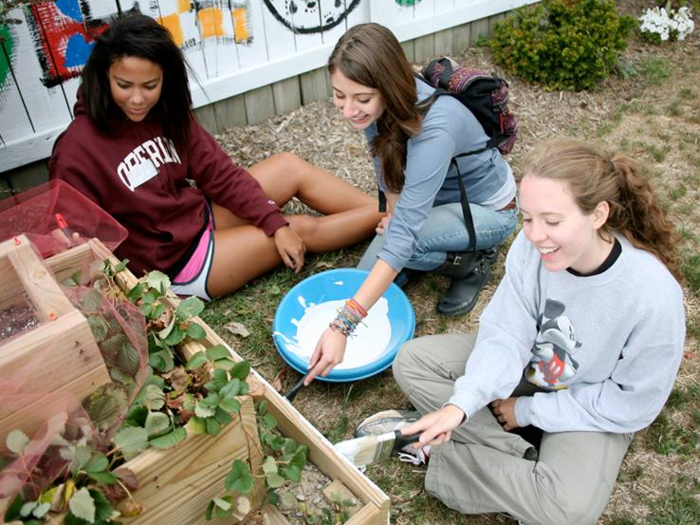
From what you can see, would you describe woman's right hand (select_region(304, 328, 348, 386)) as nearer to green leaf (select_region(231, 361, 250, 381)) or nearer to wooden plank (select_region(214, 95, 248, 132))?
green leaf (select_region(231, 361, 250, 381))

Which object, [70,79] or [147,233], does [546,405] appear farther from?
[70,79]

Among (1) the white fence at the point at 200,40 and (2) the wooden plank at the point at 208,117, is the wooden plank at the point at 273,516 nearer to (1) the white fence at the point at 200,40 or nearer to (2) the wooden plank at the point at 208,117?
(1) the white fence at the point at 200,40


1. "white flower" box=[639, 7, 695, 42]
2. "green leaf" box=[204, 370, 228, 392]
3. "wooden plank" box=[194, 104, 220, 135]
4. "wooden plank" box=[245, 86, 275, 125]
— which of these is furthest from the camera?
"white flower" box=[639, 7, 695, 42]

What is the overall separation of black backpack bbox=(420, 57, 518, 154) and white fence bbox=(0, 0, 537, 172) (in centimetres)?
117

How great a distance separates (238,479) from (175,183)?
5.16 feet

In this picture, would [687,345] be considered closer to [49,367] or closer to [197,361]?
[197,361]

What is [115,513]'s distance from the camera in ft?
3.06

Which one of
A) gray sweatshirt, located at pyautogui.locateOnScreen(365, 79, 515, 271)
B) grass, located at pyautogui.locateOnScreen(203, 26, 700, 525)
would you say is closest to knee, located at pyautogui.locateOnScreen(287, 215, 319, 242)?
grass, located at pyautogui.locateOnScreen(203, 26, 700, 525)

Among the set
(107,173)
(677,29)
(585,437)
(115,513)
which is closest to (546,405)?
(585,437)

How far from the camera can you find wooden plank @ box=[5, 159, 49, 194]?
9.41 ft

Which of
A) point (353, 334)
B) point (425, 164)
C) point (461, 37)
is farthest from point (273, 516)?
point (461, 37)

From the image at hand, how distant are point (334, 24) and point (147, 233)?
2079mm

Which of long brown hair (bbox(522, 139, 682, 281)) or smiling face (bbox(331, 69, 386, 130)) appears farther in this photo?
smiling face (bbox(331, 69, 386, 130))

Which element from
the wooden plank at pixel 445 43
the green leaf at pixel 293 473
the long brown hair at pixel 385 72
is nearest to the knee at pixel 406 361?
the long brown hair at pixel 385 72
